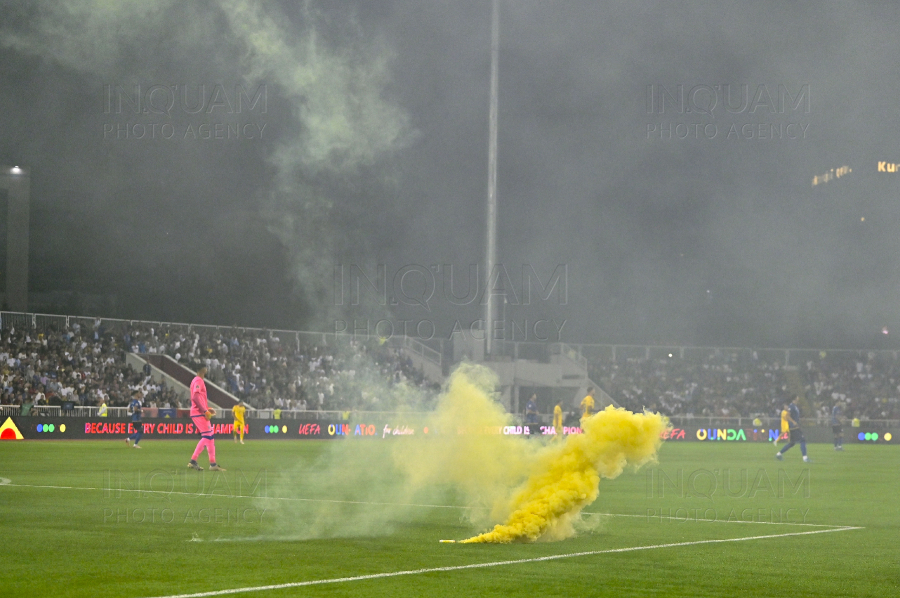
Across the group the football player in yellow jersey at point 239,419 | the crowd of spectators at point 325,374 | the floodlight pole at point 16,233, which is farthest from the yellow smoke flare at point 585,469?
the floodlight pole at point 16,233

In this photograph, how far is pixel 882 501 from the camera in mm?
19766

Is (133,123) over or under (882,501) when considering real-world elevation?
over

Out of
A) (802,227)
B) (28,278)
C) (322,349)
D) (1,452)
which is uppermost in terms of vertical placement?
(802,227)

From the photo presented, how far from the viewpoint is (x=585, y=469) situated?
12422 mm

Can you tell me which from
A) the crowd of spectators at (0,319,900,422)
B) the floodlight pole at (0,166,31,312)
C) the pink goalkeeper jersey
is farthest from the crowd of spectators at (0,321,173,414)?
the pink goalkeeper jersey

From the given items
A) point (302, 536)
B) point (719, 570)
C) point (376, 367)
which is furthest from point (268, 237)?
point (719, 570)

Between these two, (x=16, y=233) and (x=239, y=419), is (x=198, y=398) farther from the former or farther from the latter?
(x=16, y=233)

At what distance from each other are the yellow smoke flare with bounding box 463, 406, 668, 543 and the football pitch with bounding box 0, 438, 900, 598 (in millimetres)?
321

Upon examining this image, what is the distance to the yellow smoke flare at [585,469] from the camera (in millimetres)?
12156

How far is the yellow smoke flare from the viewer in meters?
12.2

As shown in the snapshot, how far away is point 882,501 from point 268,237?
30.2 m

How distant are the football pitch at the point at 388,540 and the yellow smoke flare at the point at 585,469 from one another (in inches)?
12.6

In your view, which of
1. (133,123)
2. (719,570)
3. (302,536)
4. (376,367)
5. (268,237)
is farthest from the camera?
(376,367)

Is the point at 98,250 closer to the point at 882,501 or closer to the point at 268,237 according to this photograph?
the point at 268,237
